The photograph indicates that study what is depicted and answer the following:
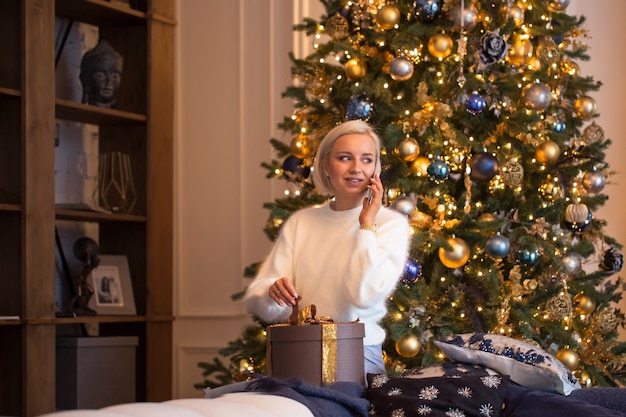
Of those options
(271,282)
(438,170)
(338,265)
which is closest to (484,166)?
(438,170)

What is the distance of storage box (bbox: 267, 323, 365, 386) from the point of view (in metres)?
2.78

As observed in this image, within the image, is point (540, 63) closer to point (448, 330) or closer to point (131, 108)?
point (448, 330)

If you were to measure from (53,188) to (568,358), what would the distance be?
2.33m

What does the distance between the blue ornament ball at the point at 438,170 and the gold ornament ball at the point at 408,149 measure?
0.25 feet

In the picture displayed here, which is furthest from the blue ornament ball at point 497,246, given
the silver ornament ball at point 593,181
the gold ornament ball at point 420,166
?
the silver ornament ball at point 593,181

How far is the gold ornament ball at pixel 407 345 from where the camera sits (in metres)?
3.96

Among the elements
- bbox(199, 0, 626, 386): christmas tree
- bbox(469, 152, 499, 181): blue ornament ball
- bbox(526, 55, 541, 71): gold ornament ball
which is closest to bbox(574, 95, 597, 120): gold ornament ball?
bbox(199, 0, 626, 386): christmas tree

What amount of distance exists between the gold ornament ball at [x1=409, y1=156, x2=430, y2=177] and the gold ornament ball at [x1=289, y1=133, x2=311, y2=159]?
1.49 ft

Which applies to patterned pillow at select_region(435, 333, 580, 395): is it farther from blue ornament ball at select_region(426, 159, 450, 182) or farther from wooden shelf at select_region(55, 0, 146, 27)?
wooden shelf at select_region(55, 0, 146, 27)

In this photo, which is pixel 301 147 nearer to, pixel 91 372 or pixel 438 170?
pixel 438 170

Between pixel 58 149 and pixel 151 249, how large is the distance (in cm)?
68

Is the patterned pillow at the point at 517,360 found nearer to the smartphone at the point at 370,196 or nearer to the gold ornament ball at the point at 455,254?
the smartphone at the point at 370,196

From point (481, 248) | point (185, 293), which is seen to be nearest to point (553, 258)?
point (481, 248)

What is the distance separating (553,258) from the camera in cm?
417
